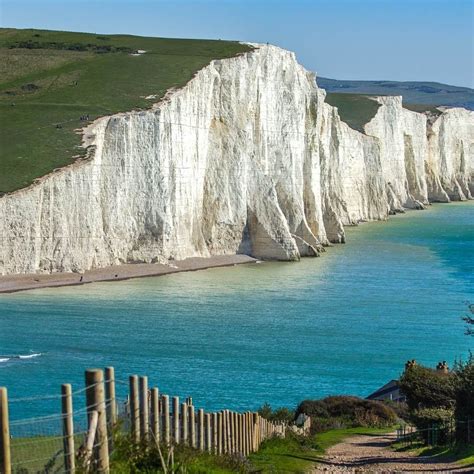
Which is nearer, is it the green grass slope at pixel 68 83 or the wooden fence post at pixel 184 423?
the wooden fence post at pixel 184 423

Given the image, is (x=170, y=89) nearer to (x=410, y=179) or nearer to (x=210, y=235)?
(x=210, y=235)

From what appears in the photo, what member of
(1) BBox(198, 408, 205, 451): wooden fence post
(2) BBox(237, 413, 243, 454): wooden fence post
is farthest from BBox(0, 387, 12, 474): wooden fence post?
(2) BBox(237, 413, 243, 454): wooden fence post

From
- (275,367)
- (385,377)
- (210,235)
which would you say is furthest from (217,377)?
(210,235)

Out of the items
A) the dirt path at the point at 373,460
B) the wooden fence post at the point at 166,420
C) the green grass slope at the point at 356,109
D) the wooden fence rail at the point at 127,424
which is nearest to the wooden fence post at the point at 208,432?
the wooden fence rail at the point at 127,424

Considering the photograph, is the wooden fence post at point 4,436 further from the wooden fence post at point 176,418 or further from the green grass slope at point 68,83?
the green grass slope at point 68,83

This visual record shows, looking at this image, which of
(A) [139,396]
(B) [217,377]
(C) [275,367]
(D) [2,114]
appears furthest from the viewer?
(D) [2,114]
